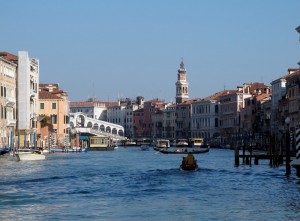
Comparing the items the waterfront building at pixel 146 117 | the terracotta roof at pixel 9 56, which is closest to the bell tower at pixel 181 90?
the waterfront building at pixel 146 117

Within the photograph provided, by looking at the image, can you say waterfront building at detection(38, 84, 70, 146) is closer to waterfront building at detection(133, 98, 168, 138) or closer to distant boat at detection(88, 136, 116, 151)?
distant boat at detection(88, 136, 116, 151)

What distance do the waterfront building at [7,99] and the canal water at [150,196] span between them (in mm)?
25503

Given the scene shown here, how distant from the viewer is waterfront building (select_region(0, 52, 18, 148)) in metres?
55.8

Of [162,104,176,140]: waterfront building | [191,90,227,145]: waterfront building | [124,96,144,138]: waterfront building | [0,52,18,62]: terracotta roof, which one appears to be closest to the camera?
[0,52,18,62]: terracotta roof

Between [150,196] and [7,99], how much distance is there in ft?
123

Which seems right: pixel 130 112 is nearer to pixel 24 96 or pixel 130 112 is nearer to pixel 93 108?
pixel 93 108

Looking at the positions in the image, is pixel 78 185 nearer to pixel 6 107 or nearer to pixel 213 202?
pixel 213 202

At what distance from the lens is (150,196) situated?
70.0 ft

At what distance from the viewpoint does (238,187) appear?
2428 centimetres

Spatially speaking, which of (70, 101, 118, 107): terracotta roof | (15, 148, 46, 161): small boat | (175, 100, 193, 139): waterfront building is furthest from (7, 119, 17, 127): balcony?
(70, 101, 118, 107): terracotta roof

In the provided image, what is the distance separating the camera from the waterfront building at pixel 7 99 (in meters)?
55.8

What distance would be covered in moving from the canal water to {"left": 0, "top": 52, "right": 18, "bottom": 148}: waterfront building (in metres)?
25.5

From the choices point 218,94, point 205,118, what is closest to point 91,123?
point 205,118

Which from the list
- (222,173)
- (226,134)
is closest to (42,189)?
→ (222,173)
